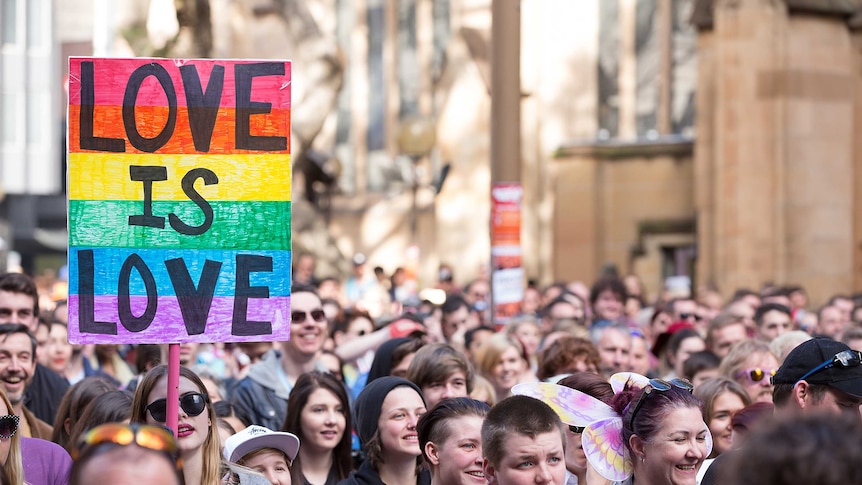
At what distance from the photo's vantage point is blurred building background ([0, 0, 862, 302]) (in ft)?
68.7

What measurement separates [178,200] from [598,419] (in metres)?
1.79

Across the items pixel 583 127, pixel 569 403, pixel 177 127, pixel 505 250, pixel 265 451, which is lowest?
pixel 265 451

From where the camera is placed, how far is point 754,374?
787 centimetres

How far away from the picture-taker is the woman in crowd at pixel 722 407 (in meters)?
7.19

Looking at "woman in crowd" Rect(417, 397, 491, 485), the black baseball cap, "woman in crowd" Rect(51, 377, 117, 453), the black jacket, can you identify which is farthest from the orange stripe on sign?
the black baseball cap

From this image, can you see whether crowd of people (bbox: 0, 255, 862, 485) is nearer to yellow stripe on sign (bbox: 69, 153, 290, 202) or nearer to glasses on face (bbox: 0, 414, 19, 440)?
glasses on face (bbox: 0, 414, 19, 440)

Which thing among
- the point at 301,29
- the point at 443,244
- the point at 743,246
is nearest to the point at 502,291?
the point at 743,246

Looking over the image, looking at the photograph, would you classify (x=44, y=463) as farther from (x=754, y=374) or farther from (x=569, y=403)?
(x=754, y=374)

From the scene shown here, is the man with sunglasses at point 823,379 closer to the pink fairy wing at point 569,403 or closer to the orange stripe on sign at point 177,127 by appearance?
the pink fairy wing at point 569,403

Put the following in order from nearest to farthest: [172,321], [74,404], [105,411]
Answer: [172,321] → [105,411] → [74,404]

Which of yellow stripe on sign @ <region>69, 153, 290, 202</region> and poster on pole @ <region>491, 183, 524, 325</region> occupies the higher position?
yellow stripe on sign @ <region>69, 153, 290, 202</region>

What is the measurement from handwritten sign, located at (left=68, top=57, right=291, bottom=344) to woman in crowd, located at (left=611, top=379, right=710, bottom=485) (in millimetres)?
1504

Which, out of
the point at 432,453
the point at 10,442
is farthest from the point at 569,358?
the point at 10,442

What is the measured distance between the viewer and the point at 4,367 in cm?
740
